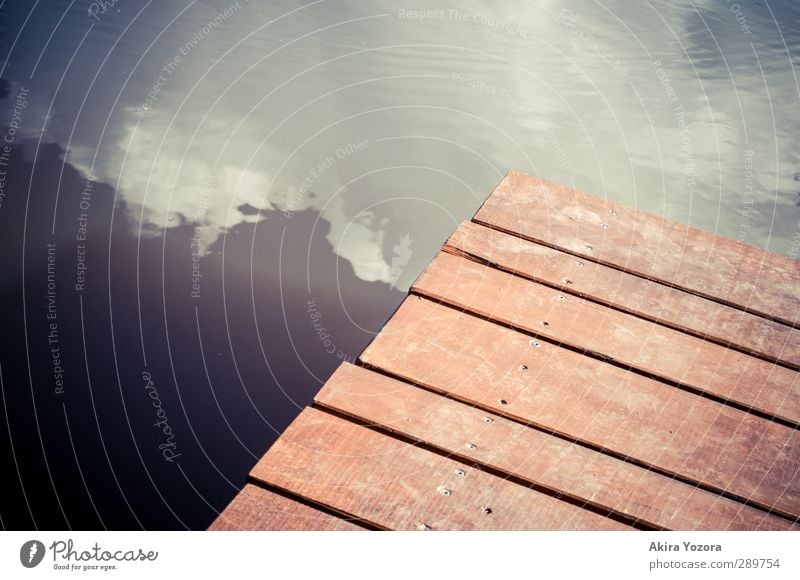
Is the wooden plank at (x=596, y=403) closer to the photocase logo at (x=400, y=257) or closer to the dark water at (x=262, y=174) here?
the dark water at (x=262, y=174)

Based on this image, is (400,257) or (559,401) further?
(400,257)

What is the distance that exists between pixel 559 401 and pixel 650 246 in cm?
102

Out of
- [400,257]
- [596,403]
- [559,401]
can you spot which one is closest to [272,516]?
[559,401]

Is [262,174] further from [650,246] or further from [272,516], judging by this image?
[272,516]

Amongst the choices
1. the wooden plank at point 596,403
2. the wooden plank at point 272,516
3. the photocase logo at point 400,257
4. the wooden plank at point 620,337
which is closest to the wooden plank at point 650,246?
the wooden plank at point 620,337

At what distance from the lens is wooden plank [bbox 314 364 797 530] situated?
2.20 metres

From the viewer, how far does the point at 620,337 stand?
2.75 meters

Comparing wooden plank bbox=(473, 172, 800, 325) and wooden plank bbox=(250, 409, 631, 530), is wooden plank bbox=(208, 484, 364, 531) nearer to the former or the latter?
wooden plank bbox=(250, 409, 631, 530)

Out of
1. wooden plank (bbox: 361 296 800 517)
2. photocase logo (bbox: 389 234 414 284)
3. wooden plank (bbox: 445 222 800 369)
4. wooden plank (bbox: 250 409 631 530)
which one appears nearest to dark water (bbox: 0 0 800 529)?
photocase logo (bbox: 389 234 414 284)

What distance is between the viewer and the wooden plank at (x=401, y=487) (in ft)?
6.84

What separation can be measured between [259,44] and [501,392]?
16.2 feet

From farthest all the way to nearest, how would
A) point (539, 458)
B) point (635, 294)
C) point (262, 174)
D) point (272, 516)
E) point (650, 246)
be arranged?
1. point (262, 174)
2. point (650, 246)
3. point (635, 294)
4. point (539, 458)
5. point (272, 516)
